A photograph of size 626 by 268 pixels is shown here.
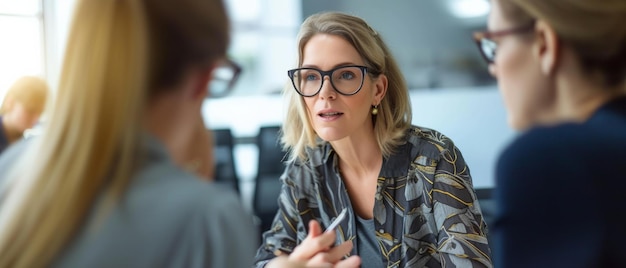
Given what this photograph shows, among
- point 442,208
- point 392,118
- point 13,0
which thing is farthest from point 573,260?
point 13,0

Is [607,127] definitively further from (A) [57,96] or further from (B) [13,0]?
(B) [13,0]

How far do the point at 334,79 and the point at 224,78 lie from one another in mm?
814

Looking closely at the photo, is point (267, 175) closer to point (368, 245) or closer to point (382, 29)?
point (382, 29)

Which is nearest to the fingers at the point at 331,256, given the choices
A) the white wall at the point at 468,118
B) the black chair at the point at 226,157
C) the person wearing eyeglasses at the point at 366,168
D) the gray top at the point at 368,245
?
the person wearing eyeglasses at the point at 366,168

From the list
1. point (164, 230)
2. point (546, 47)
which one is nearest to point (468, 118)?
point (546, 47)

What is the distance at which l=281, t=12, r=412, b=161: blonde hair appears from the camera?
178 cm

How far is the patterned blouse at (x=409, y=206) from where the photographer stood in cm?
161

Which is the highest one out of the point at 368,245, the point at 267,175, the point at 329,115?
the point at 329,115

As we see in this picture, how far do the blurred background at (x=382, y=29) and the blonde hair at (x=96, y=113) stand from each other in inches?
120

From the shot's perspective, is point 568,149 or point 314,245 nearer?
point 568,149

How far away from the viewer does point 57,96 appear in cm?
81

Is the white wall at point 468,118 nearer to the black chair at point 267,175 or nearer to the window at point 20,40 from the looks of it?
the black chair at point 267,175

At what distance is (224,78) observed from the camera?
942mm

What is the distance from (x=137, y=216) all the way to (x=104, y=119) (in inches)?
4.8
